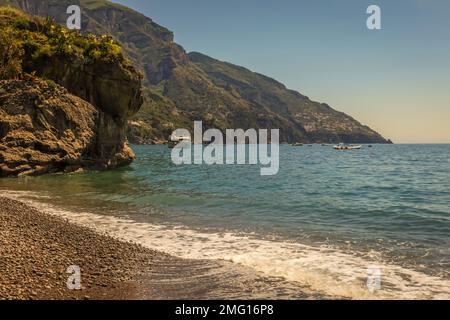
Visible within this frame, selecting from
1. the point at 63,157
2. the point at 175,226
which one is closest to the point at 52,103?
the point at 63,157

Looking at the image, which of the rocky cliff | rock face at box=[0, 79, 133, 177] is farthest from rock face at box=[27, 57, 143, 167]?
rock face at box=[0, 79, 133, 177]

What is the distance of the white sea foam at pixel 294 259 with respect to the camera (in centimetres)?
1159

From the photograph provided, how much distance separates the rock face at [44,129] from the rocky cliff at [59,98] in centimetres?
10

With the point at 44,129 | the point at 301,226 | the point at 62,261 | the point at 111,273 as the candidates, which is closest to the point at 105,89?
the point at 44,129

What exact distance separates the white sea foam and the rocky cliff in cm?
2900

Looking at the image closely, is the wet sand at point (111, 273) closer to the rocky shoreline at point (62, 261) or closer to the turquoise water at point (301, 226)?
the rocky shoreline at point (62, 261)

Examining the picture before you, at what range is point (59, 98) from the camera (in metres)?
49.6

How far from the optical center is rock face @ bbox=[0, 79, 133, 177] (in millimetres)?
43688

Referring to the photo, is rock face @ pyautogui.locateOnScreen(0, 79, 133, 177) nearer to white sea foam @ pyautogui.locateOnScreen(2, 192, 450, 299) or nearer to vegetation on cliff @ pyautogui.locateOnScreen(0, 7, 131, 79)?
vegetation on cliff @ pyautogui.locateOnScreen(0, 7, 131, 79)

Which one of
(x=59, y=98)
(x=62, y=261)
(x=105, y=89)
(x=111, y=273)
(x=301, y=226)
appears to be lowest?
(x=301, y=226)

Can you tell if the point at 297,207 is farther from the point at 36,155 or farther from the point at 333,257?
the point at 36,155

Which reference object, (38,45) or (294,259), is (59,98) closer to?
(38,45)

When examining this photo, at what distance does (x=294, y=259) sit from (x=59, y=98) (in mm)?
44693

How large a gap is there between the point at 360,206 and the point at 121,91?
4311 centimetres
